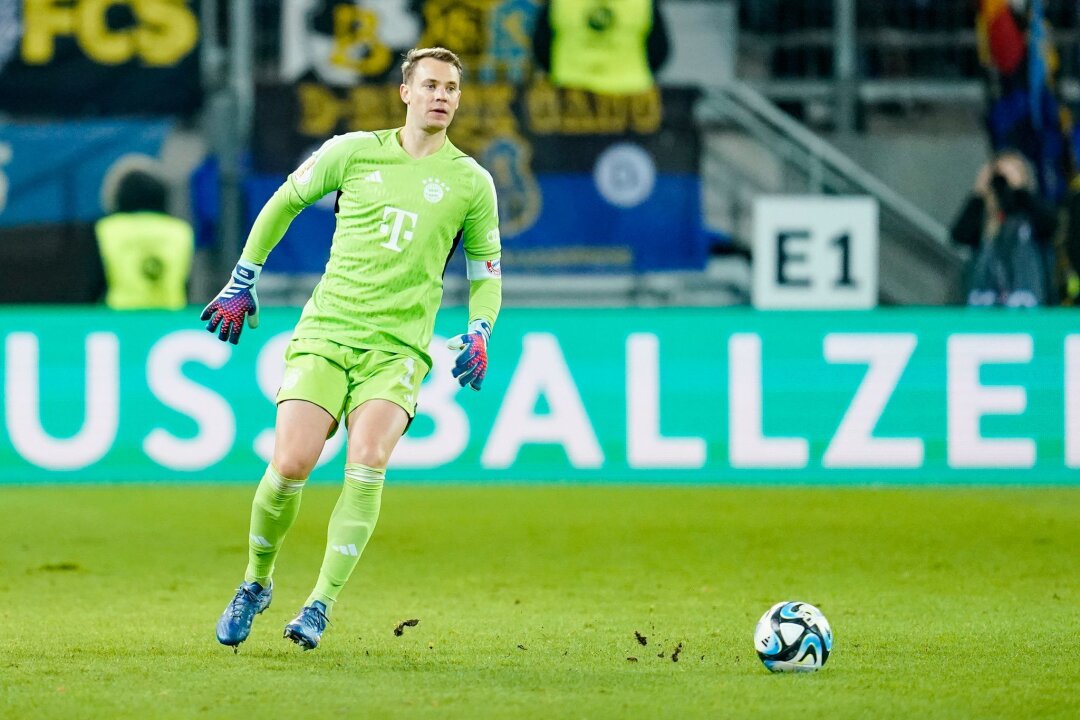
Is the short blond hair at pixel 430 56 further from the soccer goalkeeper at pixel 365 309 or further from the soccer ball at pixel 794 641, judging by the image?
the soccer ball at pixel 794 641

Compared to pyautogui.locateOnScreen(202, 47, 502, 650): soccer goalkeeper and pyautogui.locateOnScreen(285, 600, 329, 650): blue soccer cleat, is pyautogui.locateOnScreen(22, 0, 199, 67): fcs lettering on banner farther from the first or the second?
pyautogui.locateOnScreen(285, 600, 329, 650): blue soccer cleat

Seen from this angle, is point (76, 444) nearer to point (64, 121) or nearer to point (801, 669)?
point (64, 121)

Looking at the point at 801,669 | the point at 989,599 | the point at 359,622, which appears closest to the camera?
the point at 801,669

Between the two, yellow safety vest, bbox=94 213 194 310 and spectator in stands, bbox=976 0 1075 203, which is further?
yellow safety vest, bbox=94 213 194 310

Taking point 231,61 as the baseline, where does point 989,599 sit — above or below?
below

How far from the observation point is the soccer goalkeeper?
230 inches

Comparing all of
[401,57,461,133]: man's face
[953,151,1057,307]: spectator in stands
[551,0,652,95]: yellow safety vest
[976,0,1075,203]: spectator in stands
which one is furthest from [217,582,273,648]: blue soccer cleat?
[976,0,1075,203]: spectator in stands

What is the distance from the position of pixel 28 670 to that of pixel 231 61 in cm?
811

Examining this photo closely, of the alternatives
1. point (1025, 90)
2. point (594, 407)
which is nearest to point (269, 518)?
point (594, 407)

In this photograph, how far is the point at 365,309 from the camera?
19.5 feet

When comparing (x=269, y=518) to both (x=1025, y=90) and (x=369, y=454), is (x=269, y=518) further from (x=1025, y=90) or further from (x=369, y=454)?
(x=1025, y=90)

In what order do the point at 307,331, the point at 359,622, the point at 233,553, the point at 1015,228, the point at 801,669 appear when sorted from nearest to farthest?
the point at 801,669 < the point at 307,331 < the point at 359,622 < the point at 233,553 < the point at 1015,228

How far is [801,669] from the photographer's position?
556cm

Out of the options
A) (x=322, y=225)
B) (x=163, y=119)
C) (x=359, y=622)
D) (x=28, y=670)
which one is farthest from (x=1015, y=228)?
(x=28, y=670)
